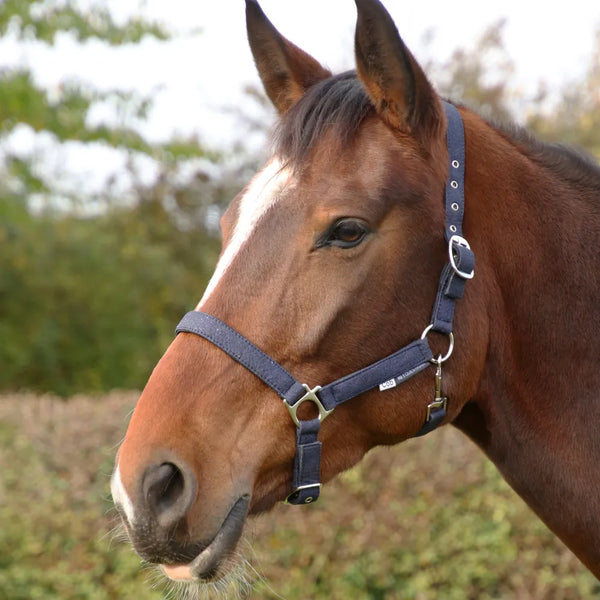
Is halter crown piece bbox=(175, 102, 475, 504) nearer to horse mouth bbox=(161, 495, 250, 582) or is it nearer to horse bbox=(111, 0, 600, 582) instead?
horse bbox=(111, 0, 600, 582)

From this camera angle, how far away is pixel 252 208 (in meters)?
2.16

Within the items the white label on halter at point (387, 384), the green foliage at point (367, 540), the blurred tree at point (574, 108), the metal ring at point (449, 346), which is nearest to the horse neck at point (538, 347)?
the metal ring at point (449, 346)

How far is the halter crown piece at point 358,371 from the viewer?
201 centimetres

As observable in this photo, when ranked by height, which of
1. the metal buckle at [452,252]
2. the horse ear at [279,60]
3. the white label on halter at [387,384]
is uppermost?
the horse ear at [279,60]

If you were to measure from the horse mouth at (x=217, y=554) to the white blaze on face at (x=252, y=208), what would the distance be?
600 millimetres

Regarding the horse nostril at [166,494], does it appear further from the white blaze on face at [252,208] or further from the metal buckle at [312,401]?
the white blaze on face at [252,208]

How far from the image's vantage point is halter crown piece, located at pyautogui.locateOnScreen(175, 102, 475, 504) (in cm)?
201

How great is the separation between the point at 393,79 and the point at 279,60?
612 millimetres

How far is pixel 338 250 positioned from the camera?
Result: 206 centimetres

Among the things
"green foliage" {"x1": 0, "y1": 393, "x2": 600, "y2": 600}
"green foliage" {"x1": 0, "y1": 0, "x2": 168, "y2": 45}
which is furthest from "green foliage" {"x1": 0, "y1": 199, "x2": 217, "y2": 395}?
"green foliage" {"x1": 0, "y1": 393, "x2": 600, "y2": 600}

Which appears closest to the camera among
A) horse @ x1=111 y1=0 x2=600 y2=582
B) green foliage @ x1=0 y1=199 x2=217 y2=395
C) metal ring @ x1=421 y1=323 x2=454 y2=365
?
horse @ x1=111 y1=0 x2=600 y2=582

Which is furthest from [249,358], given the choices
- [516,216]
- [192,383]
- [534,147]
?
[534,147]

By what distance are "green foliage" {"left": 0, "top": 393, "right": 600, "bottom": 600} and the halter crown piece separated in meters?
3.07

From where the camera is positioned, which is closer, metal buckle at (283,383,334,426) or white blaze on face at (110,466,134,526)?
white blaze on face at (110,466,134,526)
